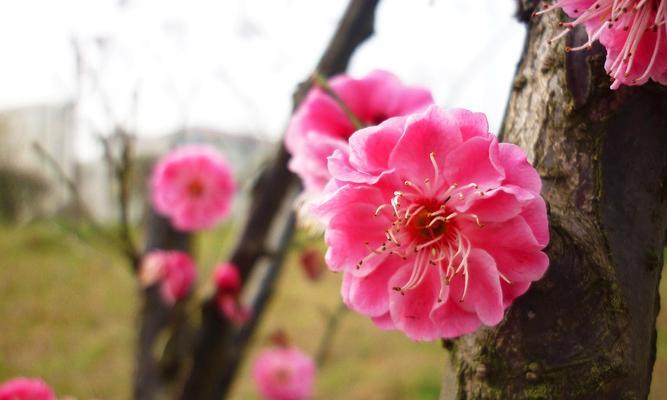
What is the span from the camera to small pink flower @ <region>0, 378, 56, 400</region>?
Answer: 20.3 inches

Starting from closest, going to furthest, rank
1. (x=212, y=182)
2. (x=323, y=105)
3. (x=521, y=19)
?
(x=521, y=19), (x=323, y=105), (x=212, y=182)

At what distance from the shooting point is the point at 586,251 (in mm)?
298

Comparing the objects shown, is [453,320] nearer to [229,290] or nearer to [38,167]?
[229,290]

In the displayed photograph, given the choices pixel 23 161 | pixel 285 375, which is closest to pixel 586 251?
pixel 285 375

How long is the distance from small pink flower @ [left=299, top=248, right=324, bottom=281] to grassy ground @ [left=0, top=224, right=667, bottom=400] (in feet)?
3.81

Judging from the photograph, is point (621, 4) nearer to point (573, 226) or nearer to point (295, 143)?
point (573, 226)

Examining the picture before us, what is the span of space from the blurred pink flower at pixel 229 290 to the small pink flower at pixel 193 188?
190mm

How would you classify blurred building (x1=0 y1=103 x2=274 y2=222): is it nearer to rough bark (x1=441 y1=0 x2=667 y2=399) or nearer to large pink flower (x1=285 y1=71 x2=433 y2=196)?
large pink flower (x1=285 y1=71 x2=433 y2=196)

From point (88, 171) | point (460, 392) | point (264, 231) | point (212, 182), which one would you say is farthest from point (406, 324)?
point (88, 171)

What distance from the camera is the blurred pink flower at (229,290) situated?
0.93 metres

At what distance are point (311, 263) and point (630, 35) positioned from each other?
120cm

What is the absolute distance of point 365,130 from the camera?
0.93ft

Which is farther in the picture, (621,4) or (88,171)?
(88,171)

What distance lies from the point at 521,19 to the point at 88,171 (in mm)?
3618
